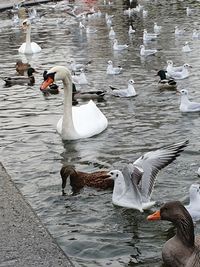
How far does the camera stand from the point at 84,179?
852 centimetres

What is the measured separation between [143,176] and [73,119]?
4151 millimetres

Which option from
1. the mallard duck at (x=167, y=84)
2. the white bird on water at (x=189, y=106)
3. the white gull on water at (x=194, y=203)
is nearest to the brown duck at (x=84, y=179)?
the white gull on water at (x=194, y=203)

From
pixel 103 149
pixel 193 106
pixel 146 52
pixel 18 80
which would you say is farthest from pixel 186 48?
pixel 103 149

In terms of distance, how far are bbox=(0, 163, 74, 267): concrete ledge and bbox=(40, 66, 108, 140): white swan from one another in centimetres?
389

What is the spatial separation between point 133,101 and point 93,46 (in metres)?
9.18

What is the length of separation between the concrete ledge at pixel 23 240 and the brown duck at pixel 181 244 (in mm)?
964

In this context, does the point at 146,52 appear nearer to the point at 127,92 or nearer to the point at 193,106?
the point at 127,92

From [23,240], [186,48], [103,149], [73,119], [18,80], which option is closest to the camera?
[23,240]

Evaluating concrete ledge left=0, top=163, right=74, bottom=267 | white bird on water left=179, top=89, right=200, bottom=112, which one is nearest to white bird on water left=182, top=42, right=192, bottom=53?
white bird on water left=179, top=89, right=200, bottom=112

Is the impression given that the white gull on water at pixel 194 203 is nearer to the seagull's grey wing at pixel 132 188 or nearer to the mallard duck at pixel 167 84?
the seagull's grey wing at pixel 132 188

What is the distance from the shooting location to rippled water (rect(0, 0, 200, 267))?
22.7 feet

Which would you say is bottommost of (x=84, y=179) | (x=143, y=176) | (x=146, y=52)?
(x=146, y=52)

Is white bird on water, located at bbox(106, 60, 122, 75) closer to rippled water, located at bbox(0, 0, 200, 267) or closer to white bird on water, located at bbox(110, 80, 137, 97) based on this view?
rippled water, located at bbox(0, 0, 200, 267)

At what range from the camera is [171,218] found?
5.99 metres
